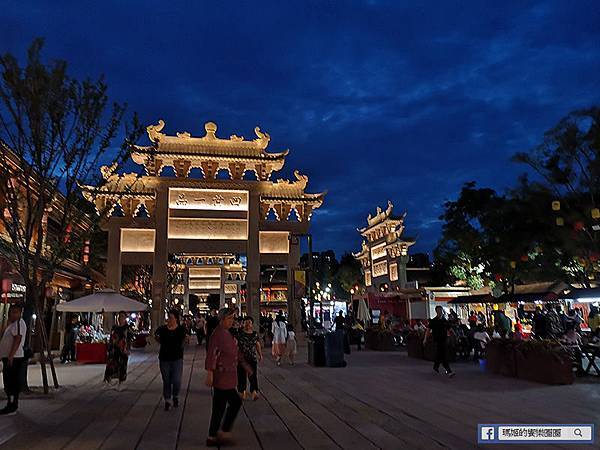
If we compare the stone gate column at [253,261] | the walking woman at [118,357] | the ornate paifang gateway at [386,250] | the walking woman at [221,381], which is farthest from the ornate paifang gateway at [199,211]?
the ornate paifang gateway at [386,250]

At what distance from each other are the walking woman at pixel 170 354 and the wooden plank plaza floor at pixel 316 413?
1.19 ft

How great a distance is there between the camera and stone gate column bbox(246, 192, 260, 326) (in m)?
24.5

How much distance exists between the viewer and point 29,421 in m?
7.27

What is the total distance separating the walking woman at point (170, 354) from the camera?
806cm

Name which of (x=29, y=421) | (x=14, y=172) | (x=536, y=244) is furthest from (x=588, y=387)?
(x=536, y=244)

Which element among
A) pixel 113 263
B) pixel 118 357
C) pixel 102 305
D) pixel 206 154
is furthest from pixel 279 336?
pixel 206 154

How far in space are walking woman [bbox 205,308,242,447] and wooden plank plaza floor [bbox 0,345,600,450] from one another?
0.31 m

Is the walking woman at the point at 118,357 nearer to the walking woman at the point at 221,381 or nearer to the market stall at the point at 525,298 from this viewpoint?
the walking woman at the point at 221,381

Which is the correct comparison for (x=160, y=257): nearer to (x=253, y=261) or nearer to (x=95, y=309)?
(x=253, y=261)

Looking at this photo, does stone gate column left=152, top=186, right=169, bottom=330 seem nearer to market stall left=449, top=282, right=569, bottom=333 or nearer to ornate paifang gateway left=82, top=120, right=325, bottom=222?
ornate paifang gateway left=82, top=120, right=325, bottom=222

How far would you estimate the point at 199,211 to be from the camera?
989 inches

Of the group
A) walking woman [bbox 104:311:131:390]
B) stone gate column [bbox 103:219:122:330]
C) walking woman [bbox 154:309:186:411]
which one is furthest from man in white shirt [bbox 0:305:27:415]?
stone gate column [bbox 103:219:122:330]

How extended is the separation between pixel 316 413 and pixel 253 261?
58.0ft

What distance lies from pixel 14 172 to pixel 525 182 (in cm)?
2441
